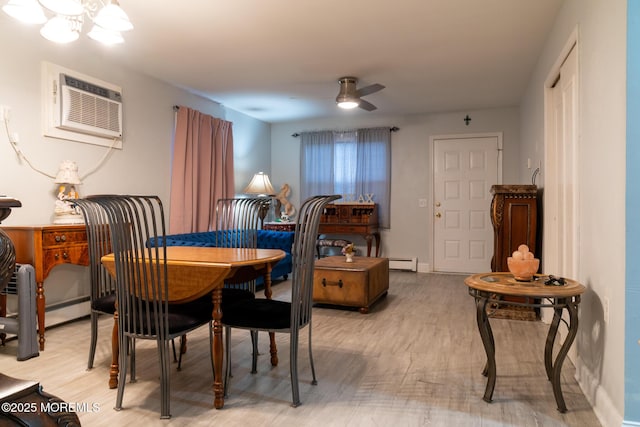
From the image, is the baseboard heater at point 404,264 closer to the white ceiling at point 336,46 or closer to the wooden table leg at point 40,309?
the white ceiling at point 336,46

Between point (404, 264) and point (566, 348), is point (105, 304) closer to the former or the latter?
point (566, 348)

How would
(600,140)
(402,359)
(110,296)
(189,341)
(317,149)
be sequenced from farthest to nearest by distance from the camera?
(317,149) < (189,341) < (402,359) < (110,296) < (600,140)

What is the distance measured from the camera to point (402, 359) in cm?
270

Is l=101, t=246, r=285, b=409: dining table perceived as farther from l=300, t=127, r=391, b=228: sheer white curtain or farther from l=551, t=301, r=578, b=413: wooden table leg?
l=300, t=127, r=391, b=228: sheer white curtain

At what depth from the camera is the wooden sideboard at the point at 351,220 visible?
612cm

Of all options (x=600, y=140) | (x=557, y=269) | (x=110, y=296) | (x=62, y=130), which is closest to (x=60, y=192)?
(x=62, y=130)

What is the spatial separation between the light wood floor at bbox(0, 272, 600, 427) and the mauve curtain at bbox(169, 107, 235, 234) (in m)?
1.70

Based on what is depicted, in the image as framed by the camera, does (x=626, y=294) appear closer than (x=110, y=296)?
Yes

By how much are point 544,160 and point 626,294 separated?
2.11 meters

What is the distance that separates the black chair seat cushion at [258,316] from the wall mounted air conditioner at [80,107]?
2501 millimetres

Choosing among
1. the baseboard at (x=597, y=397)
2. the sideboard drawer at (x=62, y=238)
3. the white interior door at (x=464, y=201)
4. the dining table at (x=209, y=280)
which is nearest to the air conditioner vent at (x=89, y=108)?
the sideboard drawer at (x=62, y=238)

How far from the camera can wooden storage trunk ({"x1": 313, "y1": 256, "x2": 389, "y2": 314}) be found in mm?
3861

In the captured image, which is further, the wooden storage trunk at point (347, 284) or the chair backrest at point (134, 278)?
the wooden storage trunk at point (347, 284)

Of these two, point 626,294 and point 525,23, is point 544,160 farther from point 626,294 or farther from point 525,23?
point 626,294
